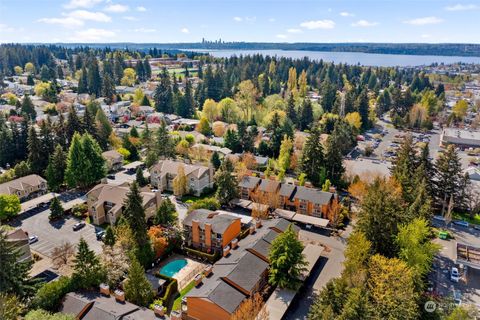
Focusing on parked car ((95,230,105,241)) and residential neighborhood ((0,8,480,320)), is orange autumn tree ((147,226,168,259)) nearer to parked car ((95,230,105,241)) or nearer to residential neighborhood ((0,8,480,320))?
residential neighborhood ((0,8,480,320))

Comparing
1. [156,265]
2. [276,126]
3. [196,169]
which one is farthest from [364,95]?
[156,265]

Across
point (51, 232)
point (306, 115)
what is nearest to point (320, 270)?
point (51, 232)

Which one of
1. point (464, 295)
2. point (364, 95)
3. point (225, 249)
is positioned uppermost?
point (364, 95)

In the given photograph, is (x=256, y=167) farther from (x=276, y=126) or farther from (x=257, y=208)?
(x=257, y=208)

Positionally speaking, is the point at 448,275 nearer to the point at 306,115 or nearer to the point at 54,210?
the point at 54,210

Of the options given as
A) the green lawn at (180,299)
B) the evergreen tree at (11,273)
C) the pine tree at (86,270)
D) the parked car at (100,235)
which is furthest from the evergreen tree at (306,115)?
the evergreen tree at (11,273)

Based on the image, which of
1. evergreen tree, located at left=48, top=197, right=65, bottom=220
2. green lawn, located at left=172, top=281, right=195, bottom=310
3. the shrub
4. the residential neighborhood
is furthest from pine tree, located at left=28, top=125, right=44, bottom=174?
green lawn, located at left=172, top=281, right=195, bottom=310

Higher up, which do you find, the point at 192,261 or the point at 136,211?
the point at 136,211

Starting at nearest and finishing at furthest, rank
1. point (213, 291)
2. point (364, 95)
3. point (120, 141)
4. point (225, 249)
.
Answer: point (213, 291) → point (225, 249) → point (120, 141) → point (364, 95)
